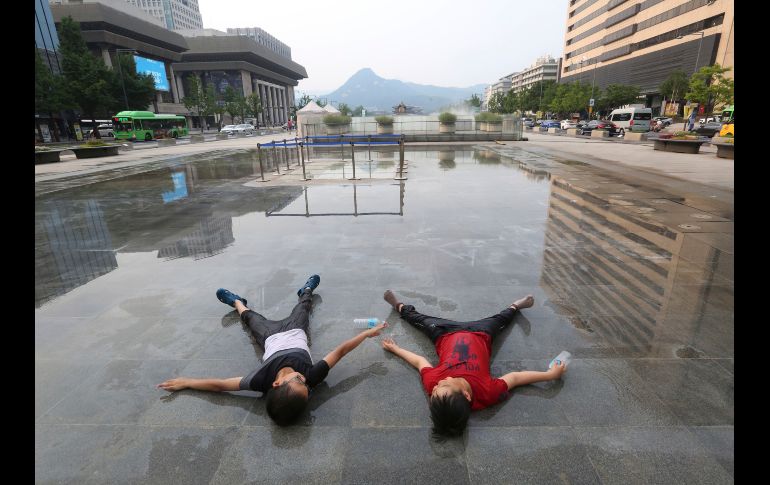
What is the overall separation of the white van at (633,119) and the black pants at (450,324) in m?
39.8

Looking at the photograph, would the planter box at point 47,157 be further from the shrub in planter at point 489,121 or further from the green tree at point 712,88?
the green tree at point 712,88

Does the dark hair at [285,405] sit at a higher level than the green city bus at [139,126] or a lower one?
lower

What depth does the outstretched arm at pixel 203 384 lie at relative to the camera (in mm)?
3027

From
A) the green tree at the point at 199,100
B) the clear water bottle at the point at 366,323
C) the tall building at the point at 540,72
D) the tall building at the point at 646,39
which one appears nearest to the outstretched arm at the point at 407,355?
the clear water bottle at the point at 366,323

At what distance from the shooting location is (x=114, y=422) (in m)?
2.79

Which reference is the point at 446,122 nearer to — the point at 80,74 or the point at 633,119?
the point at 633,119

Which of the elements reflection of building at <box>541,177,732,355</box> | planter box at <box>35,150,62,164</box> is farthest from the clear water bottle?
planter box at <box>35,150,62,164</box>

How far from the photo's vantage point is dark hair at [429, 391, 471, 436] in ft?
8.28

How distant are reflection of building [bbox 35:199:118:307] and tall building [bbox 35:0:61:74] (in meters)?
47.1

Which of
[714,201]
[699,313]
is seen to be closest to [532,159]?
[714,201]

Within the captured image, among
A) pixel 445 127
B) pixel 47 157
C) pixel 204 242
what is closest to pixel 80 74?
pixel 47 157

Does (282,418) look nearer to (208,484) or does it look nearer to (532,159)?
(208,484)

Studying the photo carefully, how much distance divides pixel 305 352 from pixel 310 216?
5.53m

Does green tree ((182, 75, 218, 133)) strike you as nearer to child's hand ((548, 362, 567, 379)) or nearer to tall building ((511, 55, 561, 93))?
child's hand ((548, 362, 567, 379))
